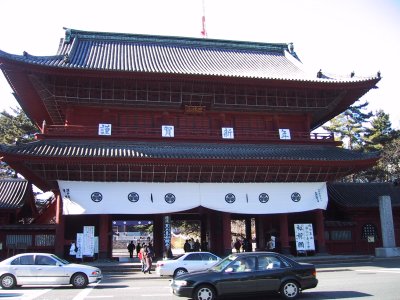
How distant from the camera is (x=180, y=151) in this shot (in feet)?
83.7

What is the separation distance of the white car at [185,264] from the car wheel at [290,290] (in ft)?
25.5

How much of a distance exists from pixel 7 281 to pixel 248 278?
1031cm

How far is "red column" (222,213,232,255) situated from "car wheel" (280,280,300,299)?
13.2 metres

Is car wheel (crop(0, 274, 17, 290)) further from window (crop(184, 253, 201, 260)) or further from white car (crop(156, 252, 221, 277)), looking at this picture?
window (crop(184, 253, 201, 260))

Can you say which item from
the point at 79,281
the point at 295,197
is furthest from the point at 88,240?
the point at 295,197

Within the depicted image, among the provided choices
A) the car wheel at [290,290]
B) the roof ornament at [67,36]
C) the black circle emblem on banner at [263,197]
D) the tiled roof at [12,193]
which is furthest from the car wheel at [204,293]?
the roof ornament at [67,36]

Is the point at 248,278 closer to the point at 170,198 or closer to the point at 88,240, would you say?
the point at 170,198

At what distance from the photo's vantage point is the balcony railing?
83.4 feet

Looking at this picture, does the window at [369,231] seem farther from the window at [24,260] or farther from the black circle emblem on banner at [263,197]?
the window at [24,260]

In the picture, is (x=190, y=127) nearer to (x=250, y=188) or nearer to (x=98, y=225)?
(x=250, y=188)

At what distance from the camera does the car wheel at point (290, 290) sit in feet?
40.9

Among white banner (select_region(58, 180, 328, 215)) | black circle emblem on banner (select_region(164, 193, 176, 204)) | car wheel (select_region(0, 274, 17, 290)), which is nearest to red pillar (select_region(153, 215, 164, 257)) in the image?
black circle emblem on banner (select_region(164, 193, 176, 204))

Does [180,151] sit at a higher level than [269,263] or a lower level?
higher

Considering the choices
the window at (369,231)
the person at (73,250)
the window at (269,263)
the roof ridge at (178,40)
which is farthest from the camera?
the roof ridge at (178,40)
